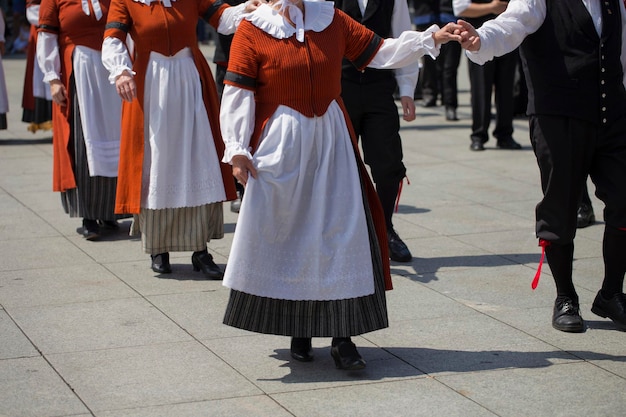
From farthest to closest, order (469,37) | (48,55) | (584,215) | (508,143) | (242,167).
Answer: (508,143), (584,215), (48,55), (469,37), (242,167)

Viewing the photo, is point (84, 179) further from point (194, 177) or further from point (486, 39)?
point (486, 39)

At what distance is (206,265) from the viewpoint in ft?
21.3

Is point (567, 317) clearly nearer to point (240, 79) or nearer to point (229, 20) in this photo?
point (240, 79)

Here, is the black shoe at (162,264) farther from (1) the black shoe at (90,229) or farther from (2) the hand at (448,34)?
(2) the hand at (448,34)

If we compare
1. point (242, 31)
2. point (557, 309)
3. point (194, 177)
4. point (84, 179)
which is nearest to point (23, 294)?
point (194, 177)

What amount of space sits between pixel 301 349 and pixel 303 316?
235mm

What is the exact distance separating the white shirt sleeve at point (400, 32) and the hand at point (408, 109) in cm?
9

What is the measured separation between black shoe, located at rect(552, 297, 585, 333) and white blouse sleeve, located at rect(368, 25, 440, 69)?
4.71 ft

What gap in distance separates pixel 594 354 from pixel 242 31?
7.07 feet

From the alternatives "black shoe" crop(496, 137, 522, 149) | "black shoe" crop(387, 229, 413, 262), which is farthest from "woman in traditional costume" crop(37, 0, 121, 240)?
"black shoe" crop(496, 137, 522, 149)

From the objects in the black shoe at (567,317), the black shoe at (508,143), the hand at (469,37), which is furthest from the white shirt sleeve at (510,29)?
the black shoe at (508,143)

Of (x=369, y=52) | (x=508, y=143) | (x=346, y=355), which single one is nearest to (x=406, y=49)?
(x=369, y=52)

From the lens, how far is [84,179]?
24.9 ft

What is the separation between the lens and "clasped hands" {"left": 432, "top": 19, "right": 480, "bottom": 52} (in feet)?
15.9
